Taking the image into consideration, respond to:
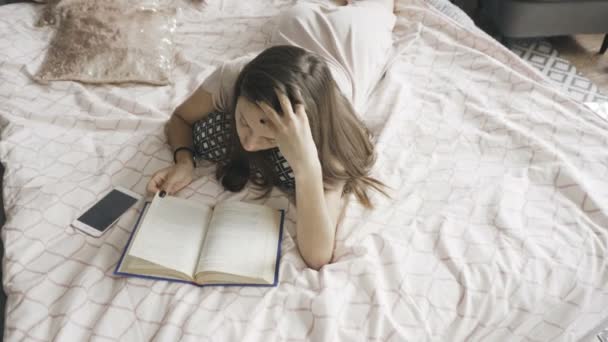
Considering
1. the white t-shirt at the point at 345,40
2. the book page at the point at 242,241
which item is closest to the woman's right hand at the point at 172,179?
the book page at the point at 242,241

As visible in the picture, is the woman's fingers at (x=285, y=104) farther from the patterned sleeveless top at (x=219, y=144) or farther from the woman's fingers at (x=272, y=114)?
the patterned sleeveless top at (x=219, y=144)

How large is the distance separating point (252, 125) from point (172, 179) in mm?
312

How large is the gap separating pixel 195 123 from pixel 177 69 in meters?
0.41

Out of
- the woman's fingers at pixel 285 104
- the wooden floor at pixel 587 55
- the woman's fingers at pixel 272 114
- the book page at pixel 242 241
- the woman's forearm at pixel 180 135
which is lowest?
the wooden floor at pixel 587 55

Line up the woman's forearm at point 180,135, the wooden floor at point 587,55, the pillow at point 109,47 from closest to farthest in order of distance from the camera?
the woman's forearm at point 180,135 → the pillow at point 109,47 → the wooden floor at point 587,55

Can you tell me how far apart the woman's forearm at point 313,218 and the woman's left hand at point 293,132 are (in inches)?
1.0

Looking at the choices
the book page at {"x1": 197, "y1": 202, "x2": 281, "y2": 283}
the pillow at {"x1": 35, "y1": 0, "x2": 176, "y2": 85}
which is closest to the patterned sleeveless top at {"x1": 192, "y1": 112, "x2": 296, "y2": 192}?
the book page at {"x1": 197, "y1": 202, "x2": 281, "y2": 283}

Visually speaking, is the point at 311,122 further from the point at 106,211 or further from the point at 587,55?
the point at 587,55

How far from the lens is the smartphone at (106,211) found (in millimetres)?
1009

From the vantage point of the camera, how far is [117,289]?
0.88 m

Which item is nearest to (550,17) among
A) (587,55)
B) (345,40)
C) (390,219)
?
(587,55)

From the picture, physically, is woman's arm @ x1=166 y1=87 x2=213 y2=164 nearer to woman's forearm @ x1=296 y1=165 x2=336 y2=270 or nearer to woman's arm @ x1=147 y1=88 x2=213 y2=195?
woman's arm @ x1=147 y1=88 x2=213 y2=195

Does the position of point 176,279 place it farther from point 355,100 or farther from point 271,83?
point 355,100

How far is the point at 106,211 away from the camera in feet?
3.43
